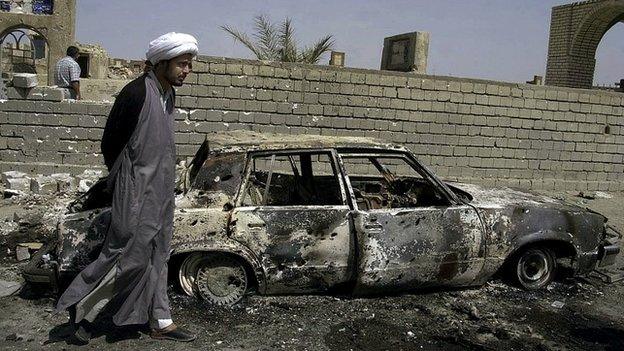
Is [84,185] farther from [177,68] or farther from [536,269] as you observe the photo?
[536,269]

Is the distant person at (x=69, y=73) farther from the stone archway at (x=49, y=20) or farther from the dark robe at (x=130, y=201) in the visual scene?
the stone archway at (x=49, y=20)

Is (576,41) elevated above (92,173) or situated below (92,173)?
above

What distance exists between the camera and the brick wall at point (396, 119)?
27.6 ft

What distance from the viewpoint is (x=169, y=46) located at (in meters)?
3.12

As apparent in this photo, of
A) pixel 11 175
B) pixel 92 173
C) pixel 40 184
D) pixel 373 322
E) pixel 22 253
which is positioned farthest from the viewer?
pixel 92 173

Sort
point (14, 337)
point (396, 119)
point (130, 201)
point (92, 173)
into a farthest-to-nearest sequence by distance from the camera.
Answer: point (396, 119) < point (92, 173) < point (14, 337) < point (130, 201)

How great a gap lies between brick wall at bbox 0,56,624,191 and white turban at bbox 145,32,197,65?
5.50 m

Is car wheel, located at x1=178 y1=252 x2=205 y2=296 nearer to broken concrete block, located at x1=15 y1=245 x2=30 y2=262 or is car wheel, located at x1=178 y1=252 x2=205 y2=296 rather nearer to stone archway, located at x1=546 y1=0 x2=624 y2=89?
broken concrete block, located at x1=15 y1=245 x2=30 y2=262

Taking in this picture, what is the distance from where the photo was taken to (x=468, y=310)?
4.08 metres

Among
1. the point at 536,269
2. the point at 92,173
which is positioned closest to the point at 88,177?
the point at 92,173

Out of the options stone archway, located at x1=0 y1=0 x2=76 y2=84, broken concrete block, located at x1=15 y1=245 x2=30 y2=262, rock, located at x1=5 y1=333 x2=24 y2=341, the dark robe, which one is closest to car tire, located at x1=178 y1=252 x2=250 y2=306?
the dark robe

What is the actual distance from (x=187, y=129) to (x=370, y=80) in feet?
10.2

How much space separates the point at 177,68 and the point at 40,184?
523 centimetres

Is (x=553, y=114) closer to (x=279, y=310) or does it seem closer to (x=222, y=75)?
(x=222, y=75)
